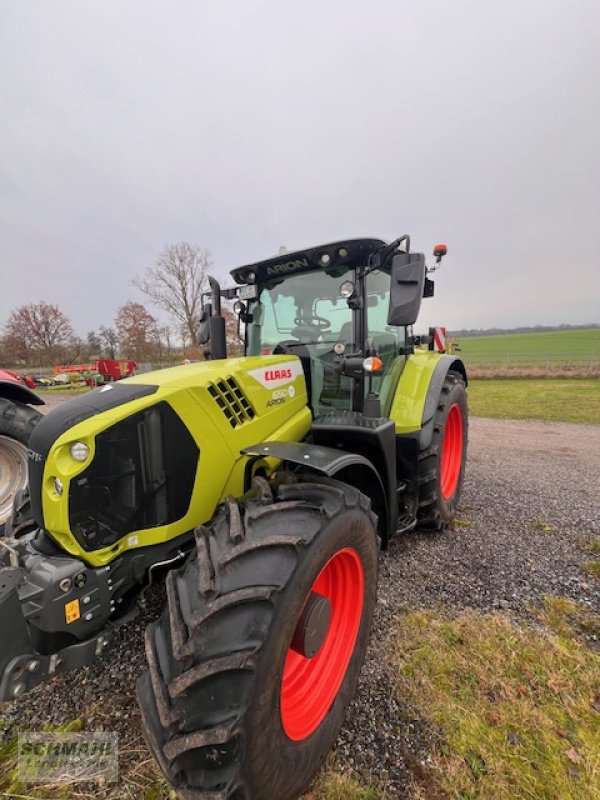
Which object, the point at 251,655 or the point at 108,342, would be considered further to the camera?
the point at 108,342

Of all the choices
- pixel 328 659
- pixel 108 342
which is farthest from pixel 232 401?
pixel 108 342

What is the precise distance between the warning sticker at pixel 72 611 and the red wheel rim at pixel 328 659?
2.78 feet

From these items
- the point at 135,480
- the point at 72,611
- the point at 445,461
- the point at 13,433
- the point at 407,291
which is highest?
the point at 407,291

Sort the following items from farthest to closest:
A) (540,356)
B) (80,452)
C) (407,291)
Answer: (540,356) → (407,291) → (80,452)

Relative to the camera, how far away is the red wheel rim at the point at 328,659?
66.5 inches

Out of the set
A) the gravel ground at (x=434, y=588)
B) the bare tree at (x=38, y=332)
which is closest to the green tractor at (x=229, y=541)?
the gravel ground at (x=434, y=588)

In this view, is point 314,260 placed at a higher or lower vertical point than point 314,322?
higher

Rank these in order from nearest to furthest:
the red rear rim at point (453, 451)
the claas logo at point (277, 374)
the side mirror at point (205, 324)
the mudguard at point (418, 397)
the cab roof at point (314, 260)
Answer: the claas logo at point (277, 374) < the cab roof at point (314, 260) < the mudguard at point (418, 397) < the side mirror at point (205, 324) < the red rear rim at point (453, 451)

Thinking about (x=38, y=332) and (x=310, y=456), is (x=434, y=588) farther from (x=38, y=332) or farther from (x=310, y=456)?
(x=38, y=332)

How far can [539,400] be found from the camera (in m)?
12.5

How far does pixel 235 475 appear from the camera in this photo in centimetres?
217

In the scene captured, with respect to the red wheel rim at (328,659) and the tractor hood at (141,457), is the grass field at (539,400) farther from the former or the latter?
the tractor hood at (141,457)

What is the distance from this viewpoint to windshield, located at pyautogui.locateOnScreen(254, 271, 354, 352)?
2836 millimetres

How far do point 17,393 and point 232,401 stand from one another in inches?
117
